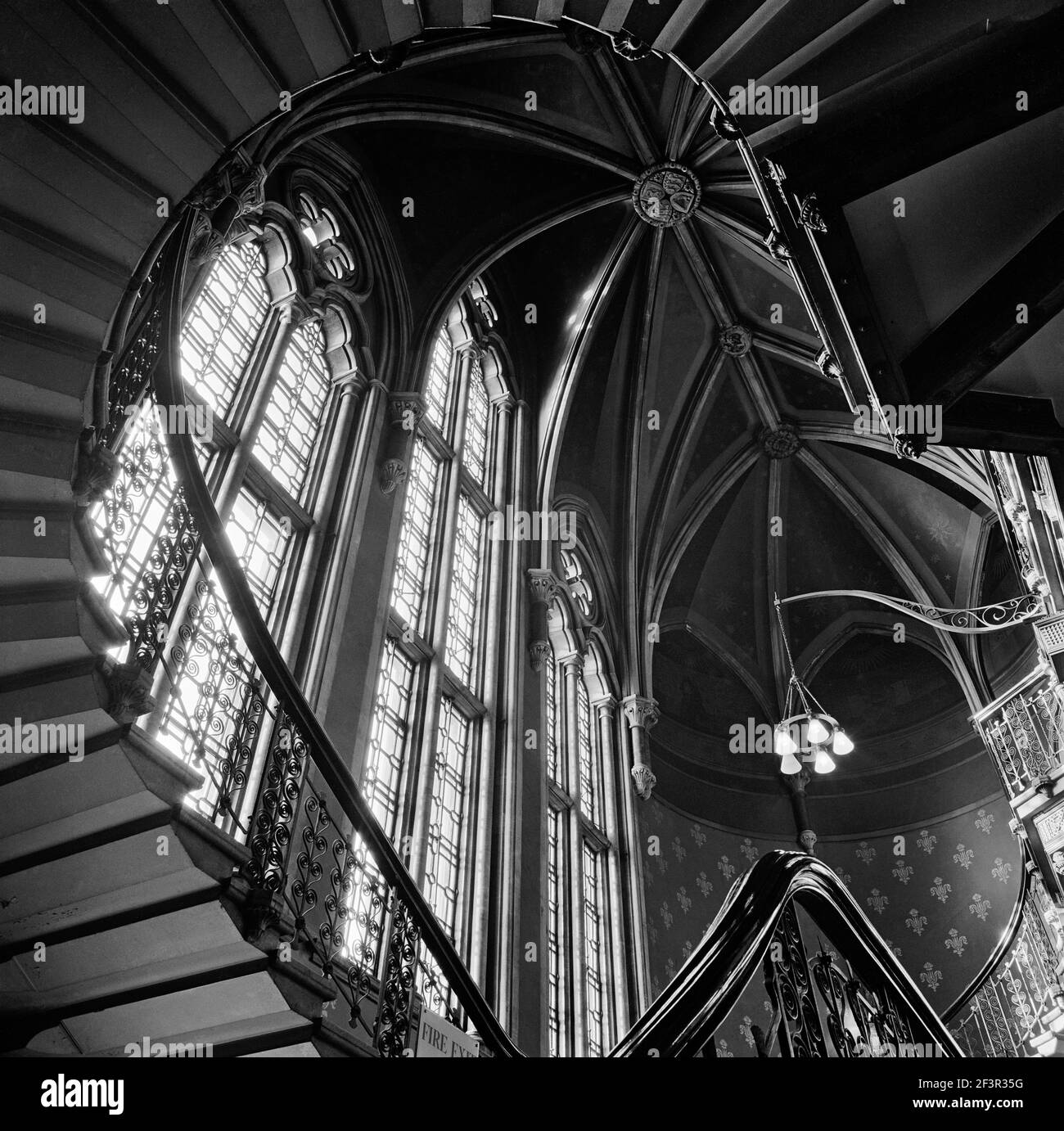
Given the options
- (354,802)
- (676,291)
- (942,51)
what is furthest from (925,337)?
(676,291)

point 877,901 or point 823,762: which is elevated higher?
point 823,762

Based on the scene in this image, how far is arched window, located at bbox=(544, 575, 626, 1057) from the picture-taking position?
952cm

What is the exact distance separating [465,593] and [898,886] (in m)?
8.61

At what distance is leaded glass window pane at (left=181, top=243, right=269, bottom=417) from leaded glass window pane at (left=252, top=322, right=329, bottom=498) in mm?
364

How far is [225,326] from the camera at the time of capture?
789cm

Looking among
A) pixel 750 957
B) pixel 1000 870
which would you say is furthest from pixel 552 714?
pixel 750 957

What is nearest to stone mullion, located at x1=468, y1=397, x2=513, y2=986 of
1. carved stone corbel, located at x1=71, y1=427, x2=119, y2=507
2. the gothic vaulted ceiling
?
the gothic vaulted ceiling

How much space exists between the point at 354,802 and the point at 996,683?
12533 mm

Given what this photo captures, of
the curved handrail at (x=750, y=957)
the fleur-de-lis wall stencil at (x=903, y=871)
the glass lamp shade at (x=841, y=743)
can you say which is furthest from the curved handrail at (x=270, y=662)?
the fleur-de-lis wall stencil at (x=903, y=871)

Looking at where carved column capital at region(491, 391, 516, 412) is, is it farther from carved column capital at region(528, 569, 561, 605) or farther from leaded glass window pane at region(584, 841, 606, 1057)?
leaded glass window pane at region(584, 841, 606, 1057)

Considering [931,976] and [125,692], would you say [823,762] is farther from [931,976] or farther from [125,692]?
[125,692]

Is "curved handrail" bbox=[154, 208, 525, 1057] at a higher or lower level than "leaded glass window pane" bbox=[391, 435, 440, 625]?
lower

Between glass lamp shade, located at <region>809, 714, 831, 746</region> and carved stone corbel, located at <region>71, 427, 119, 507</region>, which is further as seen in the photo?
glass lamp shade, located at <region>809, 714, 831, 746</region>

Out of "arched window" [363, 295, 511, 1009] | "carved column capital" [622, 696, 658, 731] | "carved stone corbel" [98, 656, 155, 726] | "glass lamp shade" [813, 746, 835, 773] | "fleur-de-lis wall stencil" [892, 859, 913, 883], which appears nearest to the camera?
"carved stone corbel" [98, 656, 155, 726]
